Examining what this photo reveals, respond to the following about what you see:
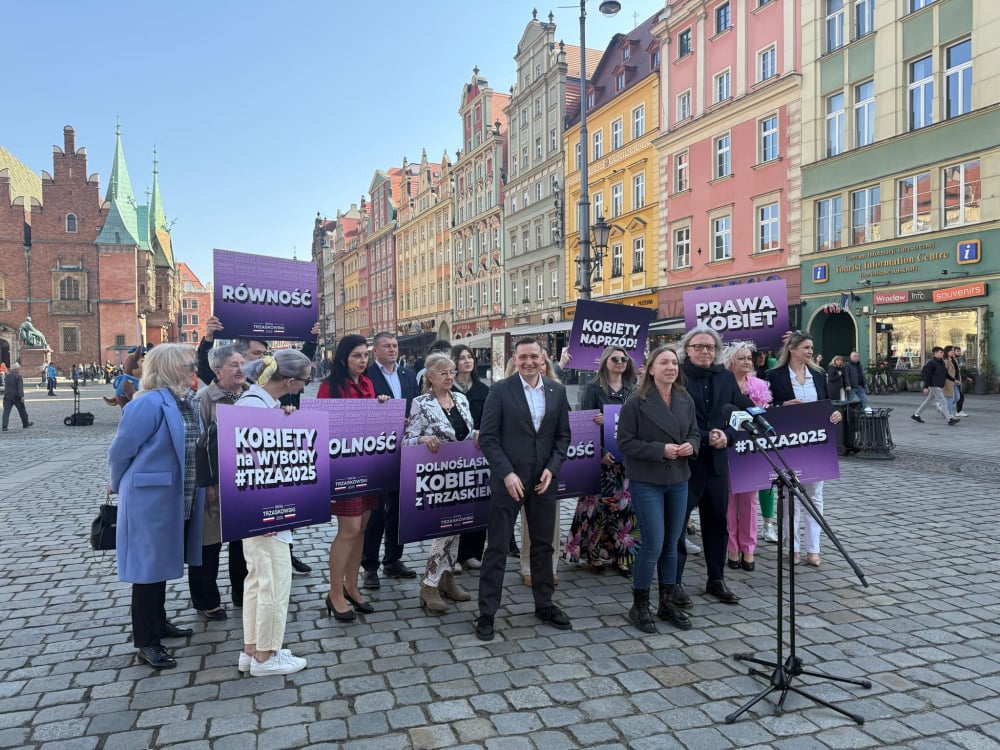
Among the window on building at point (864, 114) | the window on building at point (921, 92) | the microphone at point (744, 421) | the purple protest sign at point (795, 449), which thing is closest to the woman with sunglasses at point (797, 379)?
the purple protest sign at point (795, 449)

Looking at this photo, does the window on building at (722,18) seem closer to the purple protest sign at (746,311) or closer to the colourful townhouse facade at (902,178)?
the colourful townhouse facade at (902,178)

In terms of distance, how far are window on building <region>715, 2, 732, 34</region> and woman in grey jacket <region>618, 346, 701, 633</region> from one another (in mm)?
28763

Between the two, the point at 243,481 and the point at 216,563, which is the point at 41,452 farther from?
the point at 243,481

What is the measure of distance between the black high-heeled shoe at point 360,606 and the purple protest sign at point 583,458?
1690mm

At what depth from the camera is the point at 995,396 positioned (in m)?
19.4

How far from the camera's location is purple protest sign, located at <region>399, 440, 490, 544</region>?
15.8 ft

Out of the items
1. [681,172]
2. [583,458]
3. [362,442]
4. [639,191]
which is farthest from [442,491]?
[639,191]

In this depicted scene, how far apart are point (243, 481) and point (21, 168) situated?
8531cm

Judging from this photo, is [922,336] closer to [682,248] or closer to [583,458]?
[682,248]

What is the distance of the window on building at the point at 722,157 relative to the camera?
28594 mm

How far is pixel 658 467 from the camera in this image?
433 centimetres

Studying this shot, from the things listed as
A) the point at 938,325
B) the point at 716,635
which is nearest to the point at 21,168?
the point at 938,325

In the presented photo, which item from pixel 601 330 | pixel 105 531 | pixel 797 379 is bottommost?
pixel 105 531

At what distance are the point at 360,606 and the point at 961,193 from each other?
22607 millimetres
